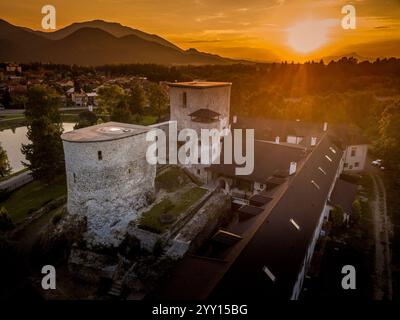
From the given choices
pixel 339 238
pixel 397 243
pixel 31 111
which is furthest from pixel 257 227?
pixel 31 111

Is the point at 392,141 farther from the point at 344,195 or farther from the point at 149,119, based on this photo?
the point at 149,119

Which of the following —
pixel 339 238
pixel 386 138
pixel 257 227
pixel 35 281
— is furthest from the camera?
pixel 386 138

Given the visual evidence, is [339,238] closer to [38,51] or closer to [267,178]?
[267,178]

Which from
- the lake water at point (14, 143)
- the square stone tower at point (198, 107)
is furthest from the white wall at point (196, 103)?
the lake water at point (14, 143)

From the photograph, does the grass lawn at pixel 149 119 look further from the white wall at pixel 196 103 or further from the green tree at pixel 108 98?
the white wall at pixel 196 103

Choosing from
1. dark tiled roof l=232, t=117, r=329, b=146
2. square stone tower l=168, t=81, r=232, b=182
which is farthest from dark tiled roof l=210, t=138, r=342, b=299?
dark tiled roof l=232, t=117, r=329, b=146

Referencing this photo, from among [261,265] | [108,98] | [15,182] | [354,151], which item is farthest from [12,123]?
[261,265]
